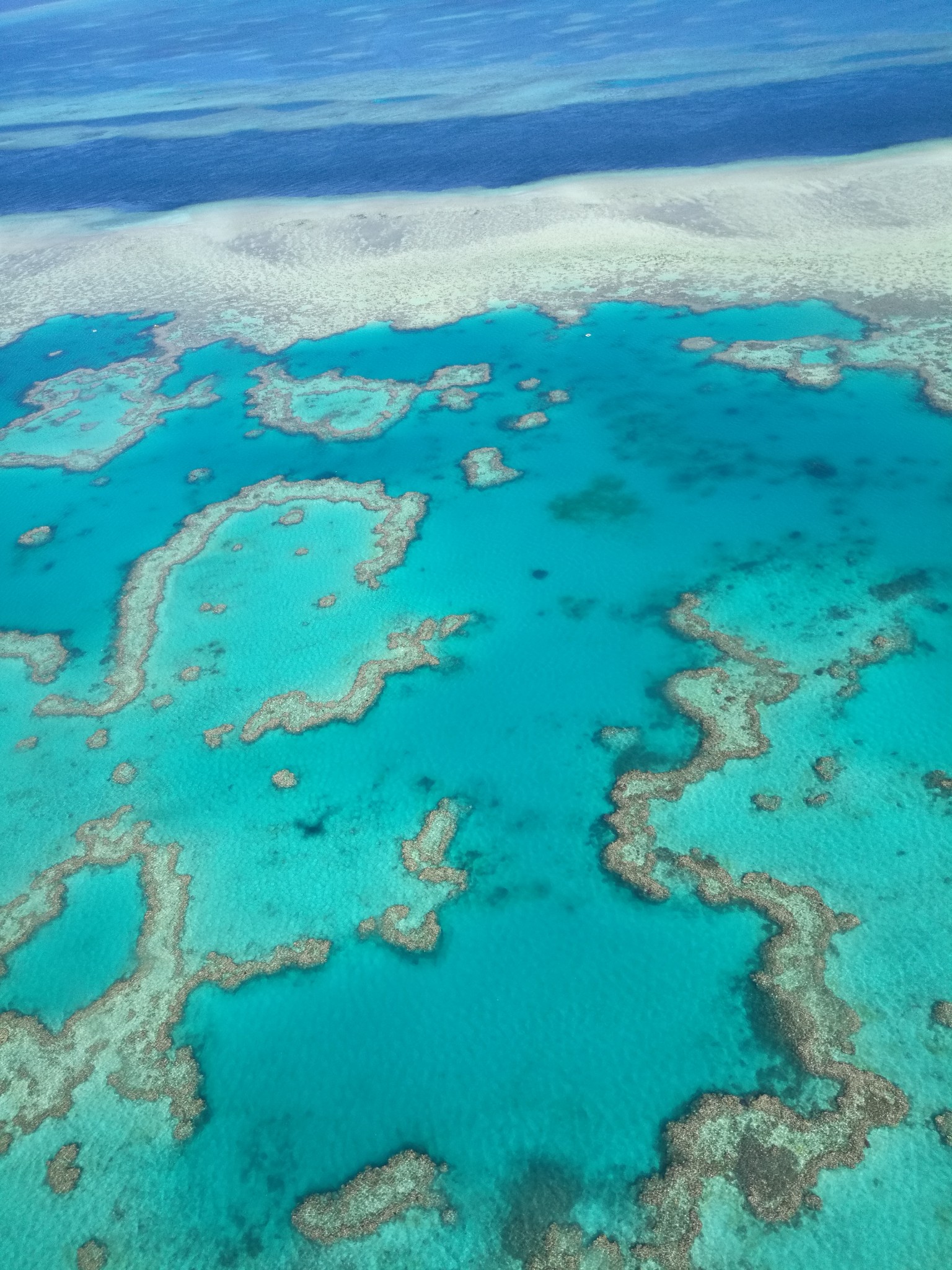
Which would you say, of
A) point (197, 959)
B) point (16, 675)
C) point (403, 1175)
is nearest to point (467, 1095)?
point (403, 1175)

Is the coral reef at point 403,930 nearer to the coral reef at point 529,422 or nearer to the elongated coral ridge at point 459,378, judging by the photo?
the coral reef at point 529,422

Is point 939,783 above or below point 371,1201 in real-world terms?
above

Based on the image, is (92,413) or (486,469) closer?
(486,469)

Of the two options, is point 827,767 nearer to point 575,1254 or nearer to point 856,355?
point 575,1254

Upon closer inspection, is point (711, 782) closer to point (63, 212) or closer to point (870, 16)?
point (63, 212)

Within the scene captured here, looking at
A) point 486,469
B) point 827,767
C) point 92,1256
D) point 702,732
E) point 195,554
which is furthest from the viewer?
point 486,469

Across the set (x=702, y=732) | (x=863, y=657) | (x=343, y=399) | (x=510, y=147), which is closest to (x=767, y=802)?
(x=702, y=732)
